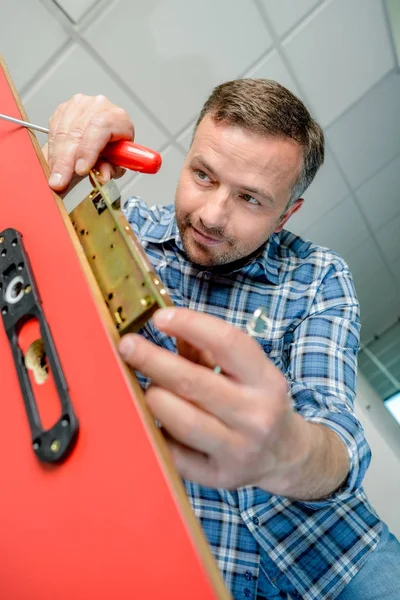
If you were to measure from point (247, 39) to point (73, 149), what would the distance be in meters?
0.77

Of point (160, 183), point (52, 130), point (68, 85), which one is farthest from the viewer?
point (160, 183)

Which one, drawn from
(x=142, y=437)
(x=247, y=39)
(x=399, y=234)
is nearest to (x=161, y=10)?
(x=247, y=39)

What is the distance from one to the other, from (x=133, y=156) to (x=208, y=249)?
321mm

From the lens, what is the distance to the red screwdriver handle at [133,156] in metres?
0.49

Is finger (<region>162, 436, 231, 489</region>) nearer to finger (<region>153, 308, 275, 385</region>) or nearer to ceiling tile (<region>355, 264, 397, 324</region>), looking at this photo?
finger (<region>153, 308, 275, 385</region>)

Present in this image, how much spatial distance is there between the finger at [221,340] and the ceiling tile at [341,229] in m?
1.51

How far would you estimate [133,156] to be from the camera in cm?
51

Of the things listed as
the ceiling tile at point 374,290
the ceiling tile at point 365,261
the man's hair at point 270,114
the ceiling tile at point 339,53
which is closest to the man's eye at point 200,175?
the man's hair at point 270,114

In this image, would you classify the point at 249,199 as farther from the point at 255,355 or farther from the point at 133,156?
the point at 255,355

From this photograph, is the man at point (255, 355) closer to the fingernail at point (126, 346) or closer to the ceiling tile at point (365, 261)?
the fingernail at point (126, 346)

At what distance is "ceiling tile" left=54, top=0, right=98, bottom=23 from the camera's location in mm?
801

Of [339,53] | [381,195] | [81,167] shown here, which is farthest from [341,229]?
[81,167]

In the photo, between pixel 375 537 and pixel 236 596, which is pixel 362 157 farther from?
pixel 236 596

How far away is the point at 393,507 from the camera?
4.46 feet
